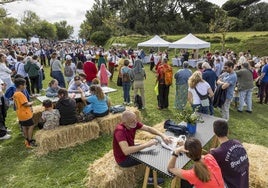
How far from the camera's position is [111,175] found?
12.9ft

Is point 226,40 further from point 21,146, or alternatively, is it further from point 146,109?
point 21,146

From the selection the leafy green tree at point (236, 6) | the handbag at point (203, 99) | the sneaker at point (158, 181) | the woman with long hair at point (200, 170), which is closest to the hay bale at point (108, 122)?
the handbag at point (203, 99)

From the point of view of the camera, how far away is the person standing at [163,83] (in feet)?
27.2

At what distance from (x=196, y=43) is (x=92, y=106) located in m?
14.3

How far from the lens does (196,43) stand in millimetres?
18953

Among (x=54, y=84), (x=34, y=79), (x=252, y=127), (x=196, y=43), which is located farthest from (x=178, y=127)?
(x=196, y=43)

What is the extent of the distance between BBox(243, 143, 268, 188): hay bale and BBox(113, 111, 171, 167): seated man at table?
1422 mm

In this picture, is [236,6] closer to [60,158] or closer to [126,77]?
[126,77]

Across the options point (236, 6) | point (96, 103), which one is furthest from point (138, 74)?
point (236, 6)

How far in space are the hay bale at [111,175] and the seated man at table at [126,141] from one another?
0.50ft

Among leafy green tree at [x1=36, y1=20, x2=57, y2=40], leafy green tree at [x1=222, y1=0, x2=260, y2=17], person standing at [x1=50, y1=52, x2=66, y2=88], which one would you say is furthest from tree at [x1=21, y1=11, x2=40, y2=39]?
person standing at [x1=50, y1=52, x2=66, y2=88]

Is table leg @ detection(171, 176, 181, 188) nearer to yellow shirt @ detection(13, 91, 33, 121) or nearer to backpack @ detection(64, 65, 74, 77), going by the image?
yellow shirt @ detection(13, 91, 33, 121)

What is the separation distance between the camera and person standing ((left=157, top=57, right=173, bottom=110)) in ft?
27.2

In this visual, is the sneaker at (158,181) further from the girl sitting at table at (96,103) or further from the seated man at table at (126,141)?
the girl sitting at table at (96,103)
